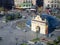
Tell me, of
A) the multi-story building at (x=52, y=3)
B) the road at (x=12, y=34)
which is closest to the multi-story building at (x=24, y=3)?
the multi-story building at (x=52, y=3)

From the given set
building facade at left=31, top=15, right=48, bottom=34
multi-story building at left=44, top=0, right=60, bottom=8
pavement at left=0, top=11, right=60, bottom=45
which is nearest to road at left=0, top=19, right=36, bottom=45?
pavement at left=0, top=11, right=60, bottom=45

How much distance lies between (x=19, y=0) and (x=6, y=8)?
11.5ft

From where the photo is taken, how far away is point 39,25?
111 ft

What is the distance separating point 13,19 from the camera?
136ft

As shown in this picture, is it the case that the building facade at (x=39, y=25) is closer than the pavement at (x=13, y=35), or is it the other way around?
the pavement at (x=13, y=35)

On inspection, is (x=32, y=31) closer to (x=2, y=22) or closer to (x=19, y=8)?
(x=2, y=22)

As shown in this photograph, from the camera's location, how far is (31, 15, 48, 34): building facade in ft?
109

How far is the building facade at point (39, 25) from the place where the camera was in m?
33.1

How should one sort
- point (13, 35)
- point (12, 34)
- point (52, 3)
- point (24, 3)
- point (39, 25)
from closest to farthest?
1. point (13, 35)
2. point (12, 34)
3. point (39, 25)
4. point (52, 3)
5. point (24, 3)

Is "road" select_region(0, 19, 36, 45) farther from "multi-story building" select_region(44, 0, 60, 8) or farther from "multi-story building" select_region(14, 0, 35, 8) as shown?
"multi-story building" select_region(44, 0, 60, 8)

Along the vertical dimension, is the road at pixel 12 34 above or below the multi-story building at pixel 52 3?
below

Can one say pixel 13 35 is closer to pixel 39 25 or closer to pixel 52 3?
pixel 39 25

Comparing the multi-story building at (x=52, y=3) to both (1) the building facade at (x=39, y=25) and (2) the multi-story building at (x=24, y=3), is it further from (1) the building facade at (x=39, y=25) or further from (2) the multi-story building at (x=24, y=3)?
(1) the building facade at (x=39, y=25)

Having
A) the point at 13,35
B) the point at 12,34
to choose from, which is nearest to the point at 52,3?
the point at 12,34
